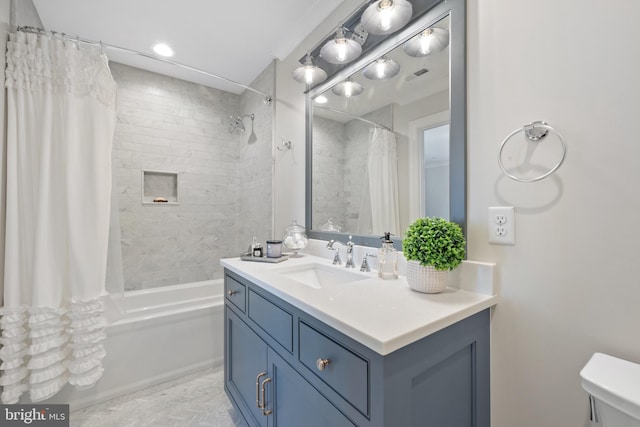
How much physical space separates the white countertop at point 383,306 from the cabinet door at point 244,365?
33cm

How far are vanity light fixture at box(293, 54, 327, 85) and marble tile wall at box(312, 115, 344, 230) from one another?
0.23m

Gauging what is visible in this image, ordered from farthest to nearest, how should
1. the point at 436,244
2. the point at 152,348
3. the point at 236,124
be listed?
1. the point at 236,124
2. the point at 152,348
3. the point at 436,244

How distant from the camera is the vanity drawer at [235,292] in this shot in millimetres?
1349

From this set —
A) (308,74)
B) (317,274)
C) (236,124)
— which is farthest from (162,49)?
(317,274)

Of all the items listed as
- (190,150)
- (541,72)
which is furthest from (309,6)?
(190,150)

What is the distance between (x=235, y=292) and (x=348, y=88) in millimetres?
1353

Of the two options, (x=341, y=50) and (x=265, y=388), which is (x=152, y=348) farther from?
(x=341, y=50)

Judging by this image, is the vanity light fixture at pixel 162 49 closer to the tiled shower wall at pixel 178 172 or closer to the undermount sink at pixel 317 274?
the tiled shower wall at pixel 178 172

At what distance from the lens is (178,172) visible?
2725mm

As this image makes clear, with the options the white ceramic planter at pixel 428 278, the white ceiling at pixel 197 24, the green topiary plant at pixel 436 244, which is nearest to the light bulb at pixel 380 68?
the white ceiling at pixel 197 24

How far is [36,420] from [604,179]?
2.58 m

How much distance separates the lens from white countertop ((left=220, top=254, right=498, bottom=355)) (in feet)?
2.13

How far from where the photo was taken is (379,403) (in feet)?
2.02

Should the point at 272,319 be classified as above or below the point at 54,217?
below
